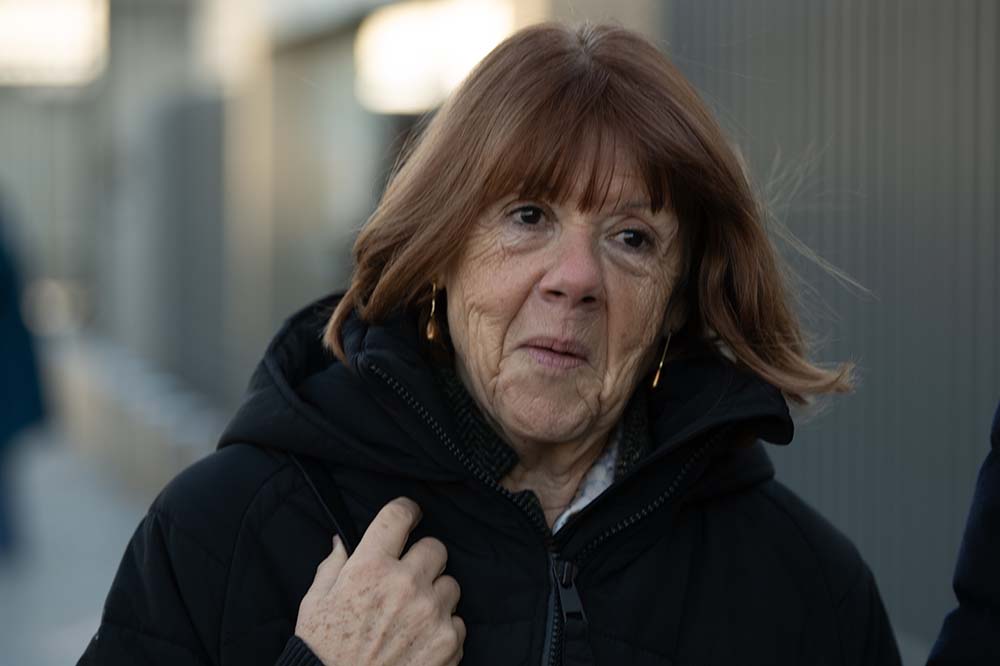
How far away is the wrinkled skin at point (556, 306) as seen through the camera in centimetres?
266

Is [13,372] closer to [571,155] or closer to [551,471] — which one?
[551,471]

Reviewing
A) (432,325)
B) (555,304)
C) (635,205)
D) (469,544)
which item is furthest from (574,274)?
(469,544)

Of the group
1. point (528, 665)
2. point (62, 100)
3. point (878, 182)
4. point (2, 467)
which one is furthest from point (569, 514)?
point (62, 100)

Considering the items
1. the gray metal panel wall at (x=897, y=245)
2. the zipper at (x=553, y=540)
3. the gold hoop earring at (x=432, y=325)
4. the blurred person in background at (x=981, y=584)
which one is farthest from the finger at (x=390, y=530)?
the gray metal panel wall at (x=897, y=245)

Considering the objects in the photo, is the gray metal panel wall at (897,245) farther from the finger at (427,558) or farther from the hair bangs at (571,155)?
the finger at (427,558)

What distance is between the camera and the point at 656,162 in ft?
8.76

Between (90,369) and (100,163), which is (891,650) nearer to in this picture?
(90,369)

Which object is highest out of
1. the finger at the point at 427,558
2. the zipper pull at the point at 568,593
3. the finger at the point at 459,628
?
the finger at the point at 427,558

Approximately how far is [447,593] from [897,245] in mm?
2401

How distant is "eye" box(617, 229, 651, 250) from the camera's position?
271 centimetres

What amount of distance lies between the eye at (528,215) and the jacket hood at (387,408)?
28 cm

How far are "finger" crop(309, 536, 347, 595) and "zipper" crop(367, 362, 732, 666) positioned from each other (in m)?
0.23

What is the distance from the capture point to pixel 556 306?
265 centimetres

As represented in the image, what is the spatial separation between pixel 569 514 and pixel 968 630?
644 millimetres
